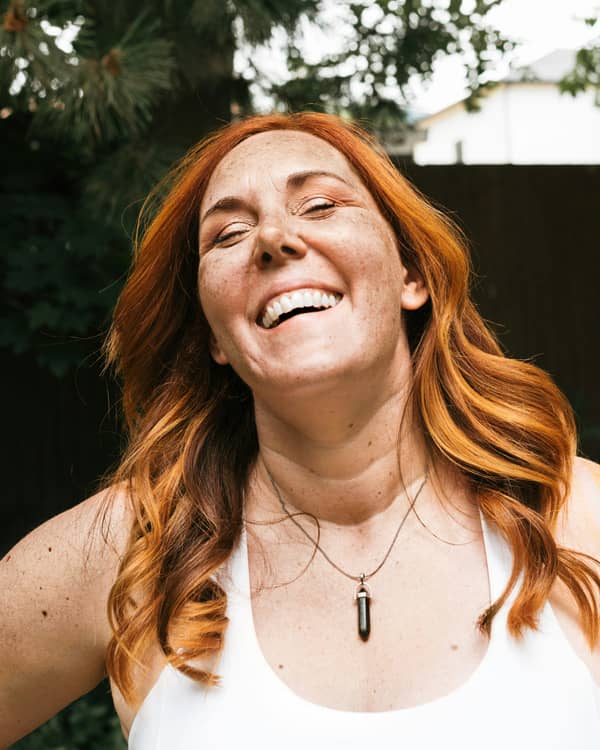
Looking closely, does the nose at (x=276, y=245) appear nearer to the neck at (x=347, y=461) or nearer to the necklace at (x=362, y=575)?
the neck at (x=347, y=461)

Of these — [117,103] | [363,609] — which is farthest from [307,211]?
[117,103]

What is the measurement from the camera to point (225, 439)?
202 cm

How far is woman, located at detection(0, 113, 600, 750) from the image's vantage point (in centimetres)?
154

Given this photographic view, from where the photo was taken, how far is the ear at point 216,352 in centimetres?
199

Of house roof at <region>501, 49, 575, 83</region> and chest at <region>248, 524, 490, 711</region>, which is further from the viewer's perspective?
house roof at <region>501, 49, 575, 83</region>

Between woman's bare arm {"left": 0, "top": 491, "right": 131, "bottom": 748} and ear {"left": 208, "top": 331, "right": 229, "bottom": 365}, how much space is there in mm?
375

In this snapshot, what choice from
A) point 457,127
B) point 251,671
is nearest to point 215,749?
point 251,671

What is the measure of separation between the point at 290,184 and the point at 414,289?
0.36 meters

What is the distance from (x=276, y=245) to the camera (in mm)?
1709

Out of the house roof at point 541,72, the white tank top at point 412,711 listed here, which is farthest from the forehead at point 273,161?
the house roof at point 541,72

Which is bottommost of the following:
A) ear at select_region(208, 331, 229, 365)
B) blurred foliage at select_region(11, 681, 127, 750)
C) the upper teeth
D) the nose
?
blurred foliage at select_region(11, 681, 127, 750)

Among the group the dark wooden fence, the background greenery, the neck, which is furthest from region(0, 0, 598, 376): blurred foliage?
the neck

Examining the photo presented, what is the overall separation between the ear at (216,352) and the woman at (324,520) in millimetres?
113

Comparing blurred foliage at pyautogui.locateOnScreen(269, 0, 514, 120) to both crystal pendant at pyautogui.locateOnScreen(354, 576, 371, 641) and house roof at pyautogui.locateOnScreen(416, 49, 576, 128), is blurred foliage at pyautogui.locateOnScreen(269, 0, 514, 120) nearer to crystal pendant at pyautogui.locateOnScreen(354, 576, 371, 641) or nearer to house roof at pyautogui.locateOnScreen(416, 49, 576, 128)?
house roof at pyautogui.locateOnScreen(416, 49, 576, 128)
